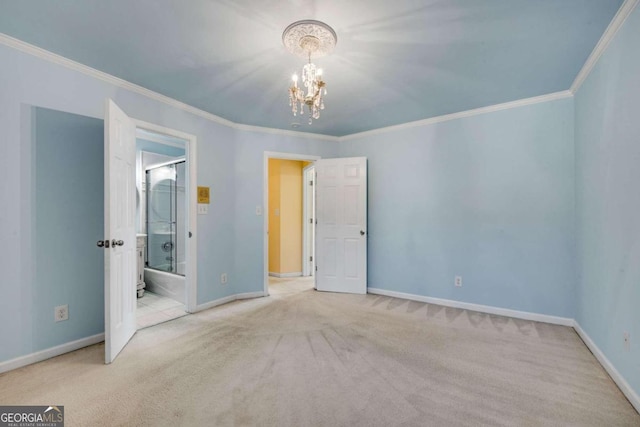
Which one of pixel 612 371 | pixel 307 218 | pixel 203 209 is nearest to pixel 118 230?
pixel 203 209

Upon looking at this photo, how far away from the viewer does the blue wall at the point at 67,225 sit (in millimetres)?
2338

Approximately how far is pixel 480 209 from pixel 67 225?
13.6 ft

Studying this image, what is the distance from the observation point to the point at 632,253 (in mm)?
1856

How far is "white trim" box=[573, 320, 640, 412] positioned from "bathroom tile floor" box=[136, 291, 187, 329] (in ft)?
Answer: 12.4

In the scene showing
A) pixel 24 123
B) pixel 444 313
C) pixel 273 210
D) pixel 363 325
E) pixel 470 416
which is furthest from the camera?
pixel 273 210

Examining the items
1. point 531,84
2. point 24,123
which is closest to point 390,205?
point 531,84

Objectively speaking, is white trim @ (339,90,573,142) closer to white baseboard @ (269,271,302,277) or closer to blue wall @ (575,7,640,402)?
blue wall @ (575,7,640,402)

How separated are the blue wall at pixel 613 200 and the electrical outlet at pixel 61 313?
4035 millimetres

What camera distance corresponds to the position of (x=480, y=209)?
11.6ft

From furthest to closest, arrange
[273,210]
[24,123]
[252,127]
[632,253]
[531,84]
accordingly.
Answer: [273,210] → [252,127] → [531,84] → [24,123] → [632,253]

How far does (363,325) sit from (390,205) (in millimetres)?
1802

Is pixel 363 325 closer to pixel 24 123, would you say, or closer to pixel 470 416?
pixel 470 416

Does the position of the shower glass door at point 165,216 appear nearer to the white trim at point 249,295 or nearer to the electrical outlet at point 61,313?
the white trim at point 249,295

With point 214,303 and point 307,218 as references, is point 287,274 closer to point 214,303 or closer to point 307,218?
point 307,218
